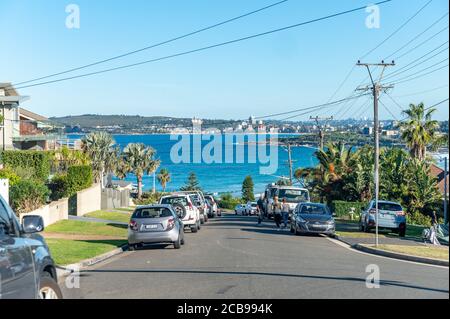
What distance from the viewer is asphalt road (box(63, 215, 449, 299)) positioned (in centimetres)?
1123

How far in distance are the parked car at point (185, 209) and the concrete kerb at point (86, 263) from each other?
630cm

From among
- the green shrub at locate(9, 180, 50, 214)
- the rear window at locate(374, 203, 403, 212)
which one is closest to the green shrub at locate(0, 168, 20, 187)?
the green shrub at locate(9, 180, 50, 214)

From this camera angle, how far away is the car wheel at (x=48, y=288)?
758cm

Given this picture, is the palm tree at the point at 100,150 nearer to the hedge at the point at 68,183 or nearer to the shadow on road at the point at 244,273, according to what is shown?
the hedge at the point at 68,183

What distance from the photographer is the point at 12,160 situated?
132 feet

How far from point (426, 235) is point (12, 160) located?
25.1 meters

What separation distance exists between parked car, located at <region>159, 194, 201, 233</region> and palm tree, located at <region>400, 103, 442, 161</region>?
3270 centimetres

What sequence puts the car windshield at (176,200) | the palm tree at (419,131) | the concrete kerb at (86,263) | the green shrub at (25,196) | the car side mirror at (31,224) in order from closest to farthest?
the car side mirror at (31,224), the concrete kerb at (86,263), the green shrub at (25,196), the car windshield at (176,200), the palm tree at (419,131)

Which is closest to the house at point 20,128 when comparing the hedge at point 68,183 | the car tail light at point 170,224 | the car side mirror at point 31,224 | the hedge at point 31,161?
the hedge at point 31,161

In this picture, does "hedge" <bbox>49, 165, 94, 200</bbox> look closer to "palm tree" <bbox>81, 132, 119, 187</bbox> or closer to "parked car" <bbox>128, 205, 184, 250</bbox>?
"parked car" <bbox>128, 205, 184, 250</bbox>

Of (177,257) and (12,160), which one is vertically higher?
(12,160)

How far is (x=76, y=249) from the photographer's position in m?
19.6
